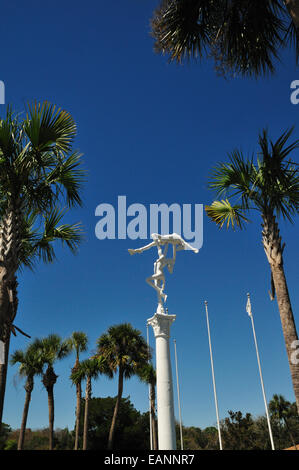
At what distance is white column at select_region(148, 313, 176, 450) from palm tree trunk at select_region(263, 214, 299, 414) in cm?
715

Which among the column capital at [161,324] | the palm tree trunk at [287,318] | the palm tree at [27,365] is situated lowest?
the palm tree trunk at [287,318]

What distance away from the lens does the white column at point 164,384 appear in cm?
1391

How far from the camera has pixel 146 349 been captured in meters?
28.4

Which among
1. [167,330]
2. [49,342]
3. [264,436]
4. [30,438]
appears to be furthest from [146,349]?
[30,438]

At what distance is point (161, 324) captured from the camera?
15195mm

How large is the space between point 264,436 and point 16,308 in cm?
4825

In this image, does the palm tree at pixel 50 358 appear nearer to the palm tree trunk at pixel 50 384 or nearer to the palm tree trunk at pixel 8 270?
the palm tree trunk at pixel 50 384

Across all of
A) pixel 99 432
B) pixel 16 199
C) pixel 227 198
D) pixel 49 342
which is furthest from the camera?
pixel 99 432

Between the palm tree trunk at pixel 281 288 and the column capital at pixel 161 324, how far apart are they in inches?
278

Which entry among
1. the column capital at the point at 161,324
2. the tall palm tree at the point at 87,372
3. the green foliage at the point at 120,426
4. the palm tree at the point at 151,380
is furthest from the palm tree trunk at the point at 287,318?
the green foliage at the point at 120,426

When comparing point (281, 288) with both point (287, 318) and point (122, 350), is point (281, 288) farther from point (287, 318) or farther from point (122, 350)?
point (122, 350)

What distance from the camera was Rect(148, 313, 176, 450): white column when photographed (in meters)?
13.9

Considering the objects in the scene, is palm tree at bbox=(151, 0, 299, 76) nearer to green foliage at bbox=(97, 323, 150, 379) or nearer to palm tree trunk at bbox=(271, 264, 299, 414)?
palm tree trunk at bbox=(271, 264, 299, 414)
